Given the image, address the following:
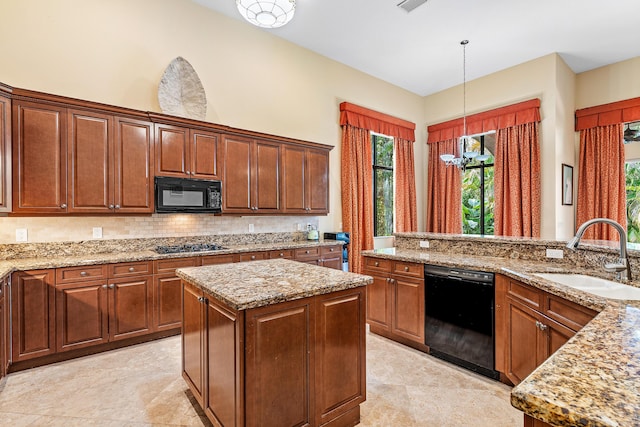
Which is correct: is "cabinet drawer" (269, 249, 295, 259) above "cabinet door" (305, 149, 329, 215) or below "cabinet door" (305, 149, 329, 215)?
below

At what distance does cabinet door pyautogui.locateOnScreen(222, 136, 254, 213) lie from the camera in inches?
154

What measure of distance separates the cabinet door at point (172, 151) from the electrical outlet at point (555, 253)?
3.59 meters

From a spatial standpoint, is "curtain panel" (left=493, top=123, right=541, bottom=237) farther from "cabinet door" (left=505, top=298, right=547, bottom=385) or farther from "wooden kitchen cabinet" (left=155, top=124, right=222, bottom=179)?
"wooden kitchen cabinet" (left=155, top=124, right=222, bottom=179)

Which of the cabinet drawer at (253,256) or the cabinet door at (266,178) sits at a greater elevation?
the cabinet door at (266,178)

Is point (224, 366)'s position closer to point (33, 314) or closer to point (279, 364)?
point (279, 364)

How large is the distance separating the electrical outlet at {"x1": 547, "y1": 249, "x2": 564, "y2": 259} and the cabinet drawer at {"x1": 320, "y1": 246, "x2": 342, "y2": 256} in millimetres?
2614

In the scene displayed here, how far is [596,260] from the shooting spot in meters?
2.38

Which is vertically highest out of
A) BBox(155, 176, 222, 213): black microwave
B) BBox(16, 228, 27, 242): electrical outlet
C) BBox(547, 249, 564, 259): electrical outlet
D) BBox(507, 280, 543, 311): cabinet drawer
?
BBox(155, 176, 222, 213): black microwave

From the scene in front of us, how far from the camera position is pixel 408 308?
3102 millimetres

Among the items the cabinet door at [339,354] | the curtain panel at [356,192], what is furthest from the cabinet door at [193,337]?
the curtain panel at [356,192]

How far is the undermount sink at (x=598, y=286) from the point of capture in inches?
76.2

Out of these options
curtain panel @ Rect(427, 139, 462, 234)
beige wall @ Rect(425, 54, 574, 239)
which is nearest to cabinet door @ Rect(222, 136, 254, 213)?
curtain panel @ Rect(427, 139, 462, 234)

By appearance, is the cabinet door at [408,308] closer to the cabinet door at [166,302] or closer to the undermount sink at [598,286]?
the undermount sink at [598,286]

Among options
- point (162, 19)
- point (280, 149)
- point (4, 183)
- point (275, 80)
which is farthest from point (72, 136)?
point (275, 80)
